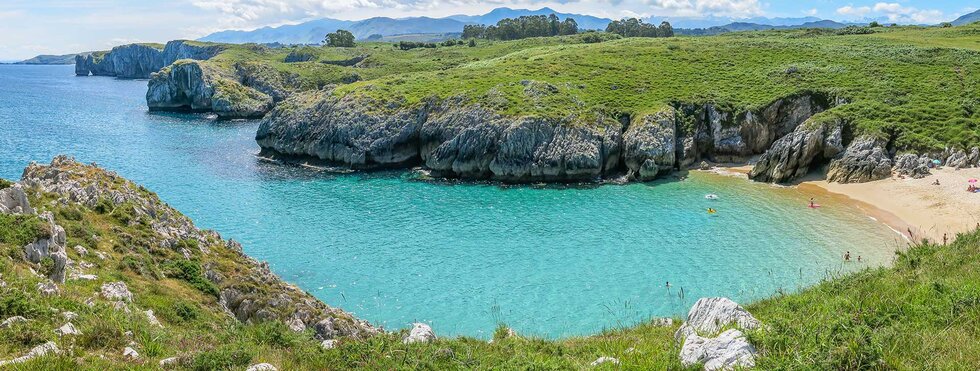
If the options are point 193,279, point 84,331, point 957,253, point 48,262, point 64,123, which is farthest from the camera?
point 64,123

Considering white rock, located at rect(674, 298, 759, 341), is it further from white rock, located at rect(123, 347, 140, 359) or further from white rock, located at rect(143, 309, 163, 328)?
white rock, located at rect(143, 309, 163, 328)

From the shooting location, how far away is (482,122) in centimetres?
6456

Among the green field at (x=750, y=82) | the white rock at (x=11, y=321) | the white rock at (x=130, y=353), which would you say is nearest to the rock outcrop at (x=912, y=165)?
the green field at (x=750, y=82)

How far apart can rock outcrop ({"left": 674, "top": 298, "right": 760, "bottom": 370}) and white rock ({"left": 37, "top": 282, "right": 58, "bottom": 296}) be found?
15082mm

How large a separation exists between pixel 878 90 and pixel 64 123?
440 feet

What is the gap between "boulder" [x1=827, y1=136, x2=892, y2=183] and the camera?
54500mm

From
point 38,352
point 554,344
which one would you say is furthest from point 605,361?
point 38,352

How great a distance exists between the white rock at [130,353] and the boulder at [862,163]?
6098 centimetres

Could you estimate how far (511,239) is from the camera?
→ 42.2 metres

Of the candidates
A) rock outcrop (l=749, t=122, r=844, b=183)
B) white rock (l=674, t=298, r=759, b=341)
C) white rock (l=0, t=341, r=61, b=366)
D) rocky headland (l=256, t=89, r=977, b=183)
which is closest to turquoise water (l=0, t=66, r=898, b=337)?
rock outcrop (l=749, t=122, r=844, b=183)

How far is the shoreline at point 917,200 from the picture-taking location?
4175 cm

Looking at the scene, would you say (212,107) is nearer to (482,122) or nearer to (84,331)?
(482,122)

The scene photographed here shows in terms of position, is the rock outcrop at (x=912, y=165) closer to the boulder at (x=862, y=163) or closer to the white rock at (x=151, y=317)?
the boulder at (x=862, y=163)

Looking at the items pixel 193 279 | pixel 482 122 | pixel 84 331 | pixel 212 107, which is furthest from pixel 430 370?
pixel 212 107
